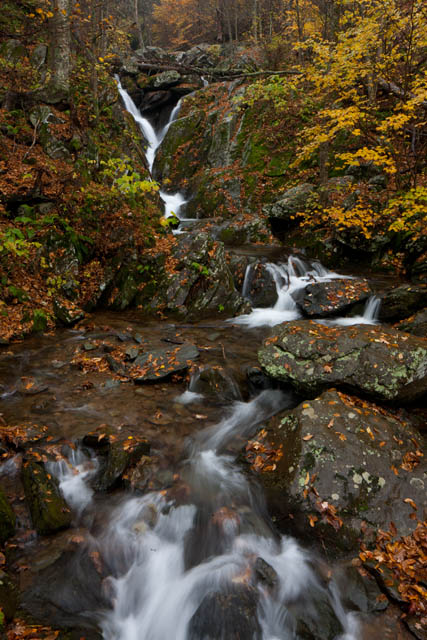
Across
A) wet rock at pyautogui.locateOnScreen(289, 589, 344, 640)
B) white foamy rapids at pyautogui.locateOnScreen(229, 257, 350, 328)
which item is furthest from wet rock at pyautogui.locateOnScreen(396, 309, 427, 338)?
wet rock at pyautogui.locateOnScreen(289, 589, 344, 640)

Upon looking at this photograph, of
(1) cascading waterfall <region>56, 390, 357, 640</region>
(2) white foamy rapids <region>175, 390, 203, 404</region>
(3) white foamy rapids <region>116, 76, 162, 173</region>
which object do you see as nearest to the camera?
(1) cascading waterfall <region>56, 390, 357, 640</region>

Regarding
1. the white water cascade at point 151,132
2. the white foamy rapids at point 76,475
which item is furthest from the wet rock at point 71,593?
the white water cascade at point 151,132

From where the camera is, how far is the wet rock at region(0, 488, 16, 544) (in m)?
3.02

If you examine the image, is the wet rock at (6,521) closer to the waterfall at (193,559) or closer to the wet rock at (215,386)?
the waterfall at (193,559)

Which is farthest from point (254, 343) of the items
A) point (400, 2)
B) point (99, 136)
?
point (99, 136)

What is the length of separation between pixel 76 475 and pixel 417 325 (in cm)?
605

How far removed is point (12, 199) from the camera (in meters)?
8.12

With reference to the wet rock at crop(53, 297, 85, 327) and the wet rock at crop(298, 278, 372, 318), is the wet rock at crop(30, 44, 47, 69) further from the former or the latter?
the wet rock at crop(298, 278, 372, 318)

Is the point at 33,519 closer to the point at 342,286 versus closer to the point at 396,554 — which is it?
the point at 396,554

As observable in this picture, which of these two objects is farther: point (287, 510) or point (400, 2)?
point (400, 2)

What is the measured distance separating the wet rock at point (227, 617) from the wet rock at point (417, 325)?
16.4 feet

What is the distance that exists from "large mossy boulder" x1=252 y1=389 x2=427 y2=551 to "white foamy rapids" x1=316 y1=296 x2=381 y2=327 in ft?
13.7

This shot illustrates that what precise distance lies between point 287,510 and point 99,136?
1430 centimetres

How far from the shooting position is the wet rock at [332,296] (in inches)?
338
